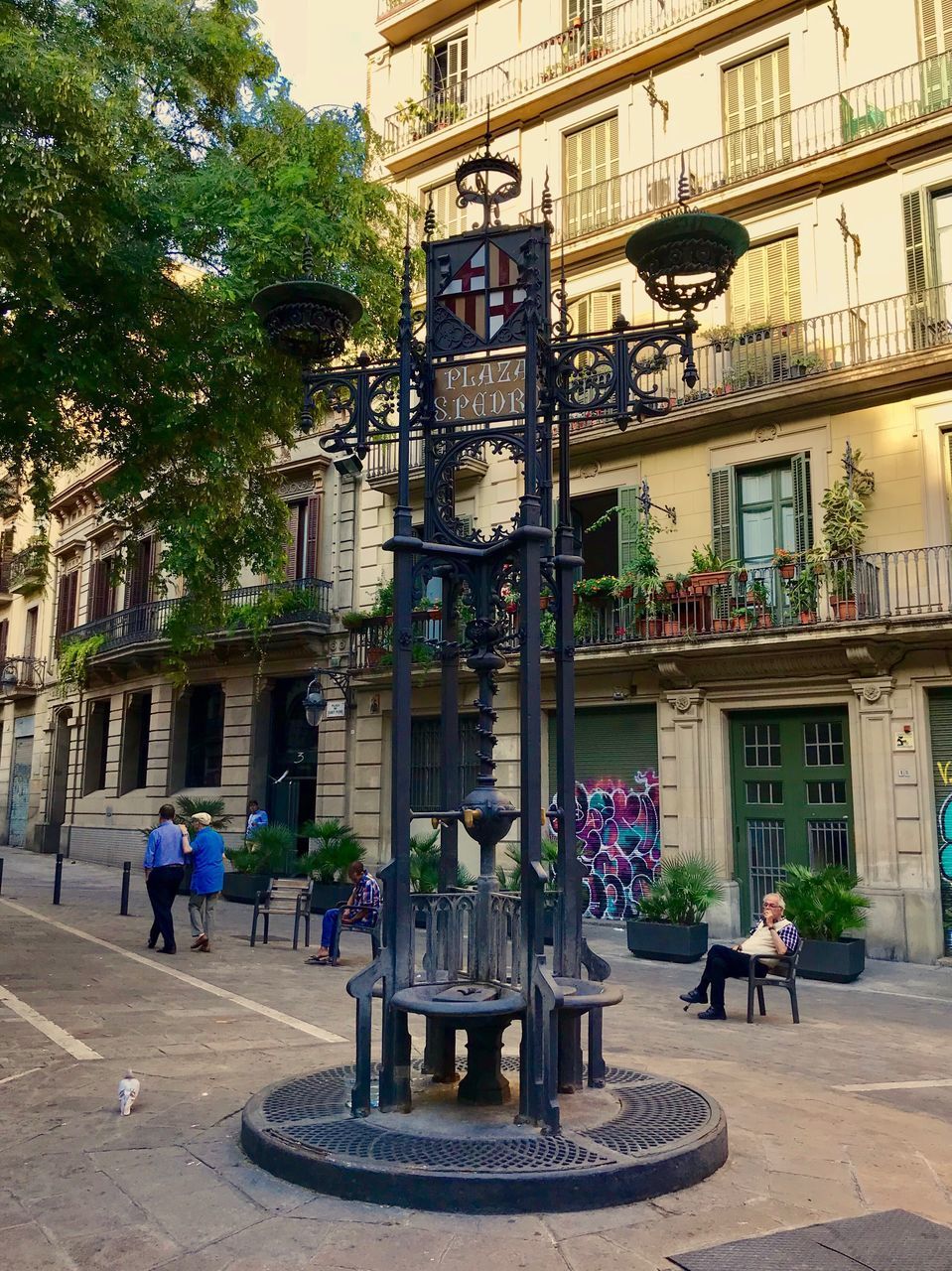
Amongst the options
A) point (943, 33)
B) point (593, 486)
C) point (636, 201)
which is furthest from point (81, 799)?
point (943, 33)

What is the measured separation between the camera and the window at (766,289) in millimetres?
17500

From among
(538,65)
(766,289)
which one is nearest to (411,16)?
(538,65)

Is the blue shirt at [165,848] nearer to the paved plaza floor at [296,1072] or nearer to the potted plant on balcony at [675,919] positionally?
the paved plaza floor at [296,1072]

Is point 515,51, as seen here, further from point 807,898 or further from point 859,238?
point 807,898

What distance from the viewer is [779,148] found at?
17875mm

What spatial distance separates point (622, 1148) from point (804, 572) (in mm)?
12138

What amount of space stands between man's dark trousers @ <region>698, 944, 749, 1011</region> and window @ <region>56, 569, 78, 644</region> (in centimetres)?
2749

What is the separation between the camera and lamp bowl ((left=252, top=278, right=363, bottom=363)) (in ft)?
21.5

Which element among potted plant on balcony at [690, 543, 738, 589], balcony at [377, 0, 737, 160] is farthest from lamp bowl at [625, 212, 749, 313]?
balcony at [377, 0, 737, 160]

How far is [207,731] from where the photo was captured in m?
26.9

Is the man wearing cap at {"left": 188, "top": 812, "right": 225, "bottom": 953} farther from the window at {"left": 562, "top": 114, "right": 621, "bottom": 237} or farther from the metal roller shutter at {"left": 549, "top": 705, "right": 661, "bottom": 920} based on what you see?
the window at {"left": 562, "top": 114, "right": 621, "bottom": 237}

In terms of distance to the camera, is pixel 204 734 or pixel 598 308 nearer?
pixel 598 308

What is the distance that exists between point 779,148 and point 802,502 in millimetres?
6244

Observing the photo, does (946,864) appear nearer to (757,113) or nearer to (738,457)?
(738,457)
